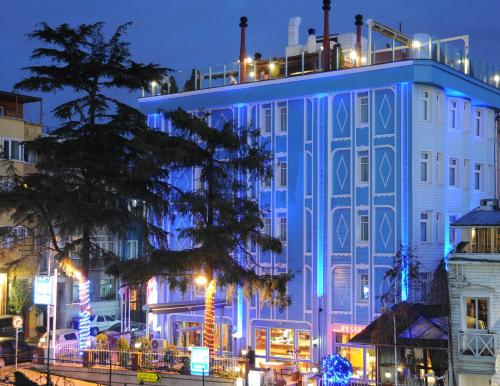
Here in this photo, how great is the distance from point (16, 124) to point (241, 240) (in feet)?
87.6

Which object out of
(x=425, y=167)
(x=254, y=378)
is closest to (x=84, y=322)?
(x=254, y=378)

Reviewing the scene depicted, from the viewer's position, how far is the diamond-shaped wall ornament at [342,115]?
145ft

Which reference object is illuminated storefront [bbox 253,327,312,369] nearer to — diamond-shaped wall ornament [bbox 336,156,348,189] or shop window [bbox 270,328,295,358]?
shop window [bbox 270,328,295,358]

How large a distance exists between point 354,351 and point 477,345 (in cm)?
1027

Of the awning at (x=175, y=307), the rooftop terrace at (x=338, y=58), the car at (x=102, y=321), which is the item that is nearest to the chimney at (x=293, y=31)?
the rooftop terrace at (x=338, y=58)

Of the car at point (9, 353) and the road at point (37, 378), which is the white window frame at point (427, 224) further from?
the car at point (9, 353)

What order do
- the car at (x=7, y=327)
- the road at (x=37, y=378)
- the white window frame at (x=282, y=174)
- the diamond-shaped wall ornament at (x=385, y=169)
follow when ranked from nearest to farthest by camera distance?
the road at (x=37, y=378), the diamond-shaped wall ornament at (x=385, y=169), the white window frame at (x=282, y=174), the car at (x=7, y=327)

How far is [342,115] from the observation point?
146ft

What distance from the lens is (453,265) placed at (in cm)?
3422

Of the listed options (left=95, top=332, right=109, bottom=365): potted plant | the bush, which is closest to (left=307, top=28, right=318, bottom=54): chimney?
(left=95, top=332, right=109, bottom=365): potted plant

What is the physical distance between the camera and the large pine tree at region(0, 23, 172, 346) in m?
39.4

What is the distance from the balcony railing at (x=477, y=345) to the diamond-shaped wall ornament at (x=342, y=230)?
11280 millimetres

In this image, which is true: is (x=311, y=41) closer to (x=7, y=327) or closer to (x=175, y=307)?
(x=175, y=307)

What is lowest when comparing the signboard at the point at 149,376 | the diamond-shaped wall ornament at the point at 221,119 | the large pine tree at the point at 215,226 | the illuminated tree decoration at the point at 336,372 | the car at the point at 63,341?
the signboard at the point at 149,376
